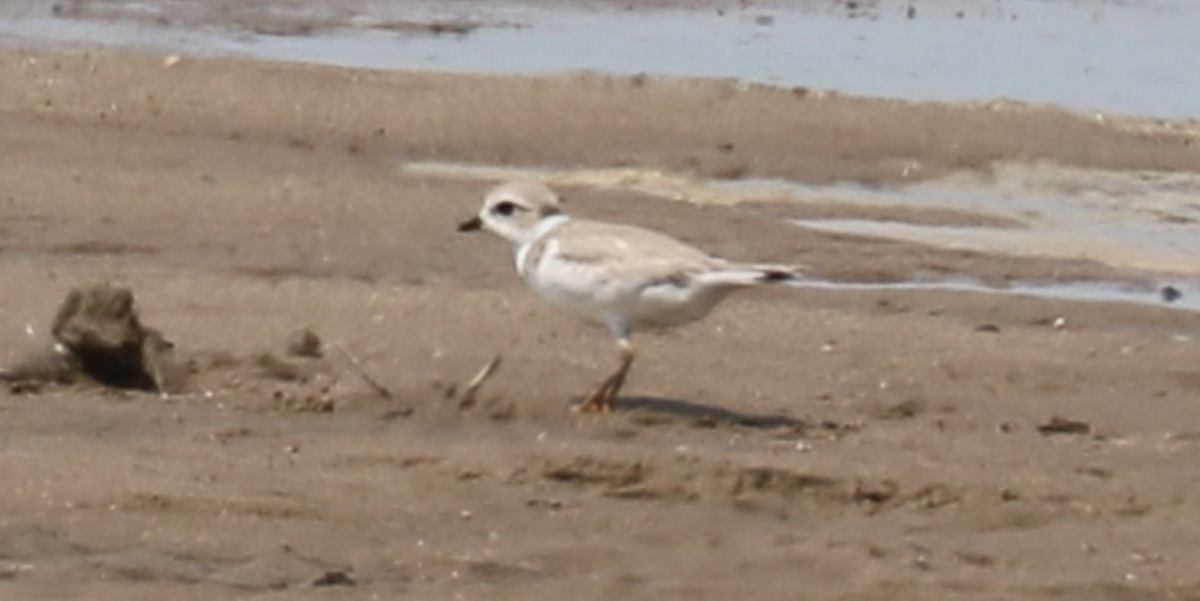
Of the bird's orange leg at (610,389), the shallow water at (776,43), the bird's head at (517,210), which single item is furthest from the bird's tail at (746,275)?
the shallow water at (776,43)

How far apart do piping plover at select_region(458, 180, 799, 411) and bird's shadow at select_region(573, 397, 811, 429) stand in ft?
0.33

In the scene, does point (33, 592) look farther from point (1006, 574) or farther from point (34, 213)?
point (34, 213)

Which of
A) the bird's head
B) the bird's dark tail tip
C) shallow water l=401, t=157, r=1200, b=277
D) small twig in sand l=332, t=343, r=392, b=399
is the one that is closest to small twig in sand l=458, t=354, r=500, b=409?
small twig in sand l=332, t=343, r=392, b=399

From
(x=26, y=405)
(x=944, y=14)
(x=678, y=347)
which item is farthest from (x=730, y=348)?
(x=944, y=14)

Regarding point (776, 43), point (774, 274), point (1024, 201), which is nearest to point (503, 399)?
point (774, 274)

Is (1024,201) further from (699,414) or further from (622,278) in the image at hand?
(622,278)

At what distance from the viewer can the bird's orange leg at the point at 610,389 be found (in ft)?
28.0

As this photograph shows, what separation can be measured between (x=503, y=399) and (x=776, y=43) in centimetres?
1016

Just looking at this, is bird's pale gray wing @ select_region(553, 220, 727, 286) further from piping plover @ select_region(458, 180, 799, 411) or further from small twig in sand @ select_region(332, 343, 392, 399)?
small twig in sand @ select_region(332, 343, 392, 399)

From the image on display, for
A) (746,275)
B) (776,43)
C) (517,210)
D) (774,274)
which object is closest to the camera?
(774,274)

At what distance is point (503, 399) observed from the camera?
28.1 feet

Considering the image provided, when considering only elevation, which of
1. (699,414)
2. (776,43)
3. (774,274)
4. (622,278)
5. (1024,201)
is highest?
(774,274)

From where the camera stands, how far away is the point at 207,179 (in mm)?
12516

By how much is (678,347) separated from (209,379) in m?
1.76
